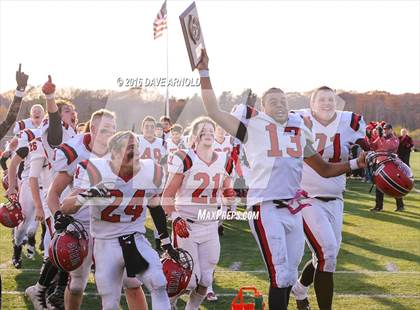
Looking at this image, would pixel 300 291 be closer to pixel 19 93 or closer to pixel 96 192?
pixel 96 192

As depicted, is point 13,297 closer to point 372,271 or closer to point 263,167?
point 263,167

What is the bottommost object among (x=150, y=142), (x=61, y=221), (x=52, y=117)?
(x=61, y=221)

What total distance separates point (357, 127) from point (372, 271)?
96.5 inches

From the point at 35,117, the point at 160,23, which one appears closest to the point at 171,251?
the point at 35,117

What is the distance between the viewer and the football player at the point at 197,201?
514 cm

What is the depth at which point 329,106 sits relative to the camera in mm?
5473

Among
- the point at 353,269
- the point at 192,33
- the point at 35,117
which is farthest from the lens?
the point at 35,117

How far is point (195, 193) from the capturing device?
5340mm

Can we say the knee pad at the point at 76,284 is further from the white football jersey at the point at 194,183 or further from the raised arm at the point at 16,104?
the raised arm at the point at 16,104

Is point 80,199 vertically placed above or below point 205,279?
above

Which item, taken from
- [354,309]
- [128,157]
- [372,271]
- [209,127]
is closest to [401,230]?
[372,271]

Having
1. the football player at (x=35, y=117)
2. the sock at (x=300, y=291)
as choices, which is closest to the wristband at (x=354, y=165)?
the sock at (x=300, y=291)

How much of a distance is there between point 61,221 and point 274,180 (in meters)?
1.51

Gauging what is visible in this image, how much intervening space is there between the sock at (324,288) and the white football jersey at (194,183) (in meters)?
1.05
